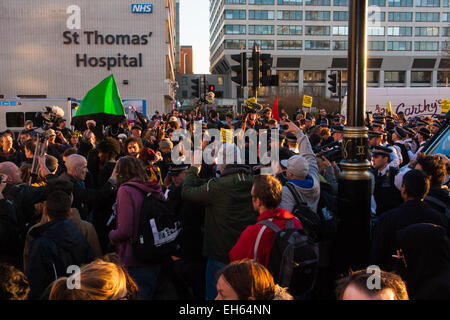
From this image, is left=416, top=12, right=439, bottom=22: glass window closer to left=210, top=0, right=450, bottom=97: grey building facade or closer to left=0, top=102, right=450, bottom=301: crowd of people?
left=210, top=0, right=450, bottom=97: grey building facade

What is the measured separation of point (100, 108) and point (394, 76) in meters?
88.6

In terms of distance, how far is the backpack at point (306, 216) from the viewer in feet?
12.2

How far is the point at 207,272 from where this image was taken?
4.22 m

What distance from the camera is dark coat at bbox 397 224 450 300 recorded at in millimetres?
2691

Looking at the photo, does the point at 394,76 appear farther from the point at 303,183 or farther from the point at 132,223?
the point at 132,223

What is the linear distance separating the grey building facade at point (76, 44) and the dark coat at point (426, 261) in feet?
123

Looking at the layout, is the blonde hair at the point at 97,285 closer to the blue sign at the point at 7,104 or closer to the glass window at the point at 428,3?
the blue sign at the point at 7,104

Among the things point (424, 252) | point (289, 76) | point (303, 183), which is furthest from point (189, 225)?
point (289, 76)

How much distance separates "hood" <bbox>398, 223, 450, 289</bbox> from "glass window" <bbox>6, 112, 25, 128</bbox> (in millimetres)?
22062
